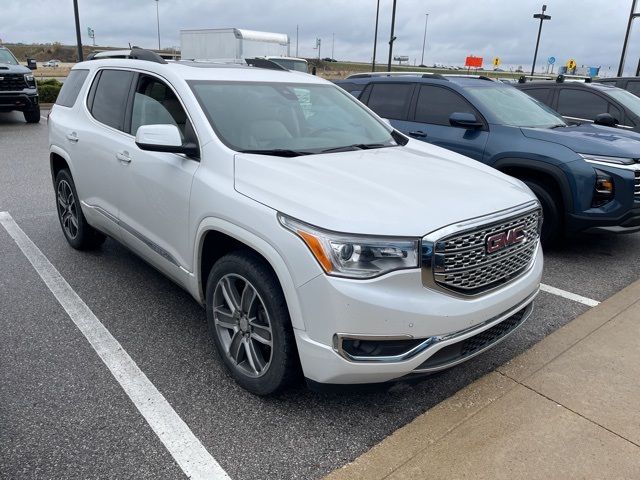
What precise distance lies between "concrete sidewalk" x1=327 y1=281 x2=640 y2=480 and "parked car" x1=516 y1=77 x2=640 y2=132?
5.24 metres

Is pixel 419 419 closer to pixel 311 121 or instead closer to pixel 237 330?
pixel 237 330

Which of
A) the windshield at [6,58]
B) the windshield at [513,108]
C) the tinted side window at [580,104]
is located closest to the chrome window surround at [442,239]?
the windshield at [513,108]

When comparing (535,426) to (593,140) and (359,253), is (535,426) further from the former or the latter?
(593,140)

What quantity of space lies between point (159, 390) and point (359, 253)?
58.2 inches

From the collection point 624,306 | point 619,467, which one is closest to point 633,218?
point 624,306

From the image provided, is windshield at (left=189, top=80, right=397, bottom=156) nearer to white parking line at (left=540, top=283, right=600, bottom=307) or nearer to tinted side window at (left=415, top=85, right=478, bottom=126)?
white parking line at (left=540, top=283, right=600, bottom=307)

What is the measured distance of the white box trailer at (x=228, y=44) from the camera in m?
19.9

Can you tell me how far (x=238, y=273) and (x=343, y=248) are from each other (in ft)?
2.29

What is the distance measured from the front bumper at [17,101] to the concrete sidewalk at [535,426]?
48.2 feet

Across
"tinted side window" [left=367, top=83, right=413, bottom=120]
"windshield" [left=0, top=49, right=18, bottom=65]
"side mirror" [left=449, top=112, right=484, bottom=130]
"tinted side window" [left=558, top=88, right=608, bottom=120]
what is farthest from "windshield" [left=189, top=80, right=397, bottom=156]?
"windshield" [left=0, top=49, right=18, bottom=65]

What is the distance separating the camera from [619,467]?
2404 mm

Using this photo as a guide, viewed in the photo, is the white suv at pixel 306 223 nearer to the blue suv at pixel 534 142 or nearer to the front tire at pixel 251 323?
the front tire at pixel 251 323

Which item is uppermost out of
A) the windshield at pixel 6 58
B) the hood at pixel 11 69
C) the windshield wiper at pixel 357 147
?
the windshield at pixel 6 58

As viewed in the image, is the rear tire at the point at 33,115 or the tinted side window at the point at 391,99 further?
the rear tire at the point at 33,115
